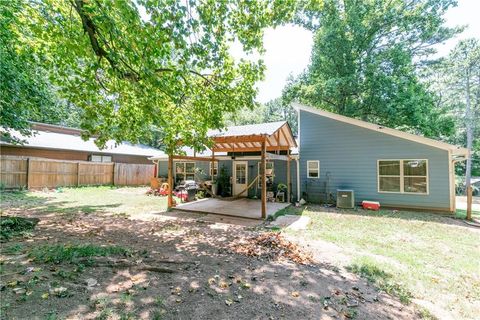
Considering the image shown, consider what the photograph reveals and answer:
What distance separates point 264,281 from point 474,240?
571 cm

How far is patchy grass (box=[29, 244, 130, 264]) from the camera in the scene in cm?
337

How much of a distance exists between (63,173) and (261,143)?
13680mm

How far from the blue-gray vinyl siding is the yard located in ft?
9.60

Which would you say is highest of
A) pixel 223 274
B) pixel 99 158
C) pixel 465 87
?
pixel 465 87

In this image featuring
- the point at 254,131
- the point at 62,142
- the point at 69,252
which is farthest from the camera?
the point at 62,142

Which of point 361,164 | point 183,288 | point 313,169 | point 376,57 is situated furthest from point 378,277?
point 376,57

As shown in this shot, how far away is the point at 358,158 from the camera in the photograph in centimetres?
972

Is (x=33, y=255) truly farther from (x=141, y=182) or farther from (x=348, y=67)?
(x=348, y=67)

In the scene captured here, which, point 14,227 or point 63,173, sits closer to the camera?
point 14,227

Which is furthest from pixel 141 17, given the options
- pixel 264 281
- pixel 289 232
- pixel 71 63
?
pixel 289 232

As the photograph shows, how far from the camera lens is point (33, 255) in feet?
11.4

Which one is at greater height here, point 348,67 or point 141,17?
point 348,67

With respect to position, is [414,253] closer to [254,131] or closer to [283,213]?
[283,213]

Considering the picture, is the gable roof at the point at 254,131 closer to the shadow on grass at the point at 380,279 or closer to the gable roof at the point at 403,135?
the gable roof at the point at 403,135
